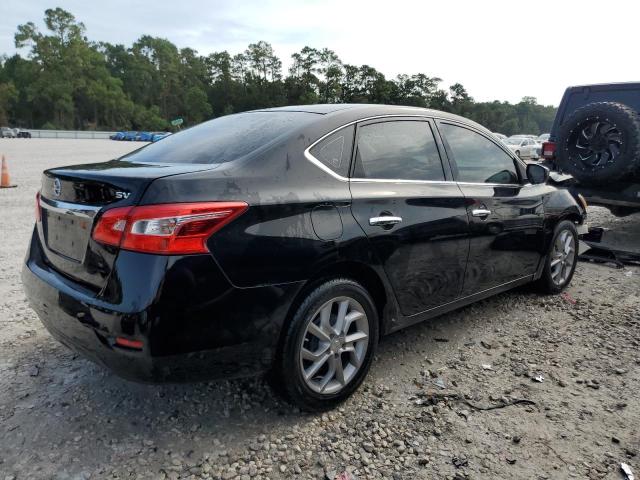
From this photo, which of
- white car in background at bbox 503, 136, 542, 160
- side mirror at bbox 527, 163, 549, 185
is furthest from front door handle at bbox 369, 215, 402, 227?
white car in background at bbox 503, 136, 542, 160

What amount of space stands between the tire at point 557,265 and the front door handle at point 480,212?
120cm

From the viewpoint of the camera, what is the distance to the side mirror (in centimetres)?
410

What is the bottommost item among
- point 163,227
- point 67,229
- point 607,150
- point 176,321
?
point 176,321

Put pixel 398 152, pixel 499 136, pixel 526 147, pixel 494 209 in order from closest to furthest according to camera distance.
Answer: pixel 398 152 → pixel 494 209 → pixel 499 136 → pixel 526 147

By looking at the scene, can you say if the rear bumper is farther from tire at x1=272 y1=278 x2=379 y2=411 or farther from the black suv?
the black suv

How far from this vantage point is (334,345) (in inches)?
103

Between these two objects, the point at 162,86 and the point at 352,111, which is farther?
the point at 162,86

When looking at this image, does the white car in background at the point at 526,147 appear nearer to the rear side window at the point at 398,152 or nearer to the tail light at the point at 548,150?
the tail light at the point at 548,150

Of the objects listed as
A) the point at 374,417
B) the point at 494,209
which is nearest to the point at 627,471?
the point at 374,417

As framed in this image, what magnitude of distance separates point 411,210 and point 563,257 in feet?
7.99

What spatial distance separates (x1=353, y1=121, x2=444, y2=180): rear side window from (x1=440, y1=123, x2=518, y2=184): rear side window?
8.5 inches

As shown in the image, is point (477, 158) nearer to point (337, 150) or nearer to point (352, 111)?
point (352, 111)

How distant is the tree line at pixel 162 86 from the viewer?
3595 inches

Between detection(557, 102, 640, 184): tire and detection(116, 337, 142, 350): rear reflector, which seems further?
detection(557, 102, 640, 184): tire
